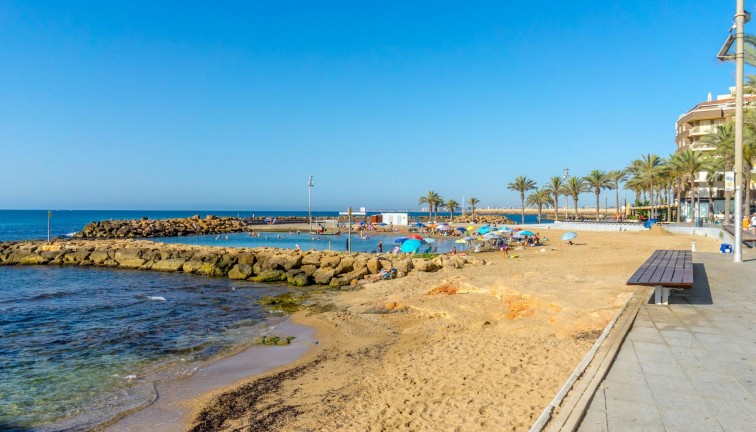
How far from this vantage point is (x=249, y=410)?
8.20m

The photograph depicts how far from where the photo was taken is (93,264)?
1417 inches

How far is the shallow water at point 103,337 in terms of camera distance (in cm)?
937

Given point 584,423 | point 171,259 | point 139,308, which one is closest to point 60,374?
point 139,308

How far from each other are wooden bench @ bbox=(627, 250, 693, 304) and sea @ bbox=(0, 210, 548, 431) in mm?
10213

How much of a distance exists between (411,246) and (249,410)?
23.6 meters

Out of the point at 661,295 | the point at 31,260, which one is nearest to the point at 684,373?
the point at 661,295

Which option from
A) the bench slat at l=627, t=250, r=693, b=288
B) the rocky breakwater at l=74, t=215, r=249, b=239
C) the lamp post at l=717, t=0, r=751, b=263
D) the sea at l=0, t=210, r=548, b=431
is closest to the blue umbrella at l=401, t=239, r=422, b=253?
the sea at l=0, t=210, r=548, b=431

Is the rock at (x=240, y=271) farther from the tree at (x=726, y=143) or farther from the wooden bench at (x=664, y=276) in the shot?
the tree at (x=726, y=143)

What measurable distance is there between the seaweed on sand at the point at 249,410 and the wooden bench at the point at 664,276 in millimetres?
7054

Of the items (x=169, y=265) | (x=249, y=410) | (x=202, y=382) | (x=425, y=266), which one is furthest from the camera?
(x=169, y=265)

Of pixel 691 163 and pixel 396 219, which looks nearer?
pixel 691 163

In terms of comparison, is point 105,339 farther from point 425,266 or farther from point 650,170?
point 650,170

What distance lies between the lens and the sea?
9227 mm

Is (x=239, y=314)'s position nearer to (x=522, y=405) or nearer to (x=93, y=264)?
(x=522, y=405)
